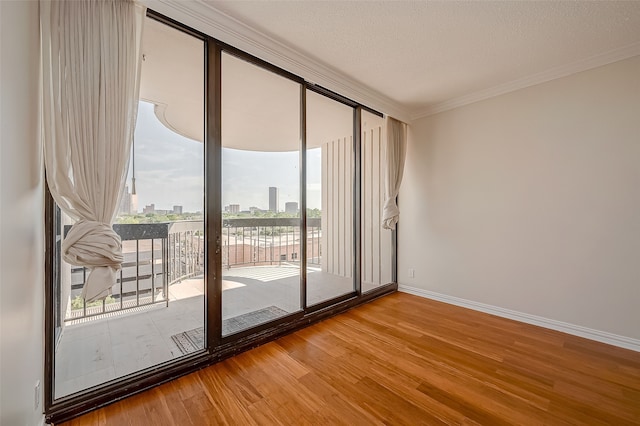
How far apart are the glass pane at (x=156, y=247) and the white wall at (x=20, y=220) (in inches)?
18.6

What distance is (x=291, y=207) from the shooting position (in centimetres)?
282

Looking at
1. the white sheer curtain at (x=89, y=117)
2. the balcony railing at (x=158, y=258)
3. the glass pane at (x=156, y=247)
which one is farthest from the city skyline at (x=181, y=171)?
the white sheer curtain at (x=89, y=117)

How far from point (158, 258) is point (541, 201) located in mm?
3887

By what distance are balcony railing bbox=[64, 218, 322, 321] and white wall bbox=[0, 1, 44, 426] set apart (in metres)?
0.58

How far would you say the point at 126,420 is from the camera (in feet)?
5.05

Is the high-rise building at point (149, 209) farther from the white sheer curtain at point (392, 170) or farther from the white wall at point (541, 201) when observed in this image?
the white wall at point (541, 201)

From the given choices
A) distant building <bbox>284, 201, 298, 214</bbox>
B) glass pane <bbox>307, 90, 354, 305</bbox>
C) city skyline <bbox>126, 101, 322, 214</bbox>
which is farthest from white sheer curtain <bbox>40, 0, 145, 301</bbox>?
glass pane <bbox>307, 90, 354, 305</bbox>

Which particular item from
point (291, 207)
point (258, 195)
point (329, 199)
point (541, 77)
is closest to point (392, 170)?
point (329, 199)

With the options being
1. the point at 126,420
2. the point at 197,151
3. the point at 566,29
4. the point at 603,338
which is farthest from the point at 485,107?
the point at 126,420

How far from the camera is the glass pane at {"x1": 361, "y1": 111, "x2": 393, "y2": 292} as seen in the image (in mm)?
3949

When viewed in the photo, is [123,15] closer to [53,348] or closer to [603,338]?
[53,348]

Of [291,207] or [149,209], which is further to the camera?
[291,207]

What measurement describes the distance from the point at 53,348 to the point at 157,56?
7.07 ft

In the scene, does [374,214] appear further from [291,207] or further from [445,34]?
[445,34]
